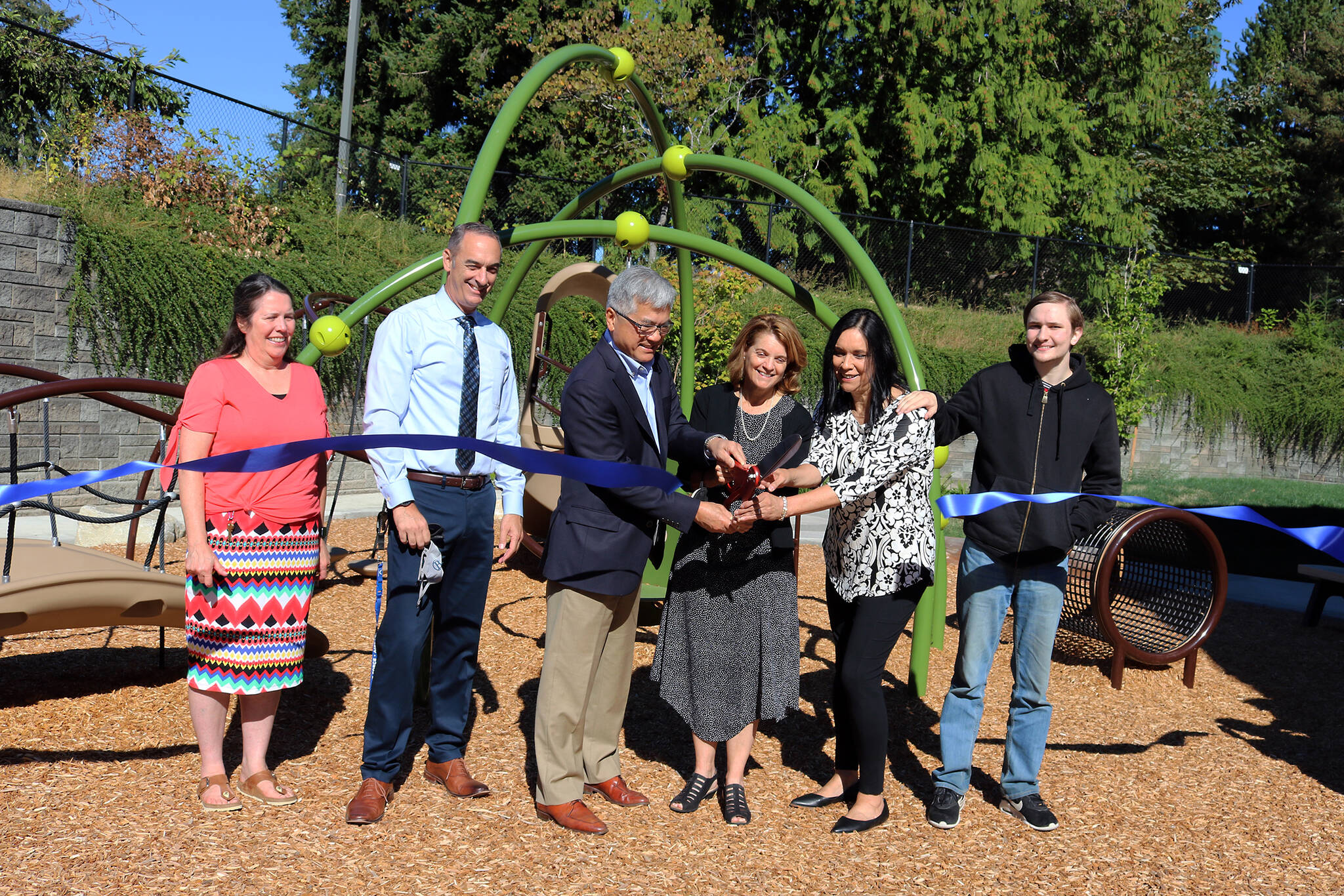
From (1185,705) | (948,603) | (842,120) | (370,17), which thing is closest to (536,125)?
(370,17)

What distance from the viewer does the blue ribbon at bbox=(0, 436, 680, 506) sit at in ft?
9.87

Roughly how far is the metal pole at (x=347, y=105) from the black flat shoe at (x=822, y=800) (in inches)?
468

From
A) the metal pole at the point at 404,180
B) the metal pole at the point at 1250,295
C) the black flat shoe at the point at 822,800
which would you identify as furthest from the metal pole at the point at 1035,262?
the black flat shoe at the point at 822,800

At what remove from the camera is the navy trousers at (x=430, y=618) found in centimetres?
325

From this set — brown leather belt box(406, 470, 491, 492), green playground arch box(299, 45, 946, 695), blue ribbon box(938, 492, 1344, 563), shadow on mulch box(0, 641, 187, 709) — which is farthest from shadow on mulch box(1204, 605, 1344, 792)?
shadow on mulch box(0, 641, 187, 709)

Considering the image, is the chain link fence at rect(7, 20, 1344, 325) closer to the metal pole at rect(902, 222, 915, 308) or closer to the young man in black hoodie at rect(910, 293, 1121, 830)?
the metal pole at rect(902, 222, 915, 308)

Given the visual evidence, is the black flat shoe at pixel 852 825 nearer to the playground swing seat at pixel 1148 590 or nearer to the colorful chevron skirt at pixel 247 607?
the playground swing seat at pixel 1148 590

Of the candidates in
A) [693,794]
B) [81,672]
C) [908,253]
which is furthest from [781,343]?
[908,253]

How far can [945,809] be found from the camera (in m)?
3.50

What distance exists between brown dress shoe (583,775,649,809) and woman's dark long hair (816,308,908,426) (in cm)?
160

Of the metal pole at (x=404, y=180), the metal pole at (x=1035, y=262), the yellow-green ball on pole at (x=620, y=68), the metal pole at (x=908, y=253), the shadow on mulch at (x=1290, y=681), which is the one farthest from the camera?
the metal pole at (x=1035, y=262)

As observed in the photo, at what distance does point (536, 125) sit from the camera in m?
22.2

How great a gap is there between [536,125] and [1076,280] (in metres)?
12.5

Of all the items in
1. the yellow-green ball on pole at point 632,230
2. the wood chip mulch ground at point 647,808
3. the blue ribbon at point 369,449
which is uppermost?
the yellow-green ball on pole at point 632,230
